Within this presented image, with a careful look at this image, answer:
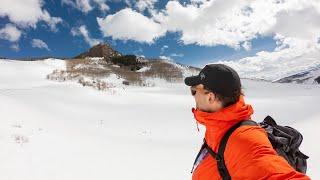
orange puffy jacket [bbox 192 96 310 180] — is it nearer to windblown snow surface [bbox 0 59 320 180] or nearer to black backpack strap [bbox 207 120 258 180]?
black backpack strap [bbox 207 120 258 180]

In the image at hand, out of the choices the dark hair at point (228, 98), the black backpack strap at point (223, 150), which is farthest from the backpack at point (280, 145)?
the dark hair at point (228, 98)

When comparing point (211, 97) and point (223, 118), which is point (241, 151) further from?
point (211, 97)

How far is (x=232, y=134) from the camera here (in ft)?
7.95

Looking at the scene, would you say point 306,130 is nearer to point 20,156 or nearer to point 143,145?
point 143,145

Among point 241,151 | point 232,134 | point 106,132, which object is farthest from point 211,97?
point 106,132

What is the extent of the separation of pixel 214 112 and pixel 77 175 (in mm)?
6509

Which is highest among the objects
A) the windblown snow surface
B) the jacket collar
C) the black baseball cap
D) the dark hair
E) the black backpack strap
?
the black baseball cap

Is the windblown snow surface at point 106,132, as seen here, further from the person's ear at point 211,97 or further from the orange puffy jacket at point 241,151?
the person's ear at point 211,97

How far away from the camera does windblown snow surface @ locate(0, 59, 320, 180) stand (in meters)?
8.88

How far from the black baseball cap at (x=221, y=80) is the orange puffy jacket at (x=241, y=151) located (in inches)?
3.6

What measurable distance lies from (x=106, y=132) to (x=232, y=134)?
10.2 m

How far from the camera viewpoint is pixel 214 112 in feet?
8.46

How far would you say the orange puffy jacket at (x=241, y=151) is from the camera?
6.94 ft

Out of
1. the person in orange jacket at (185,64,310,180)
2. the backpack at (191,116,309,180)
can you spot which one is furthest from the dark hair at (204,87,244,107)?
the backpack at (191,116,309,180)
